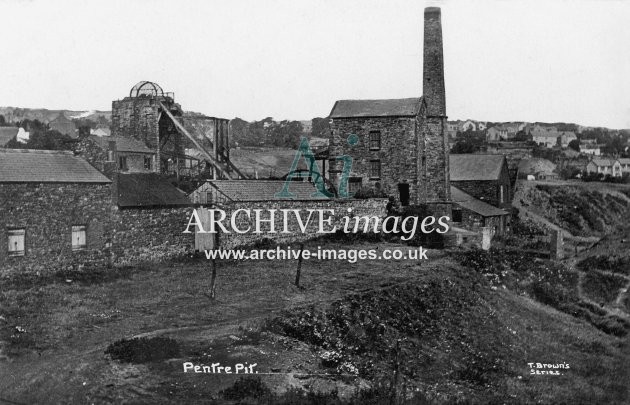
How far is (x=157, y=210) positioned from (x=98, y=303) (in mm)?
→ 8027

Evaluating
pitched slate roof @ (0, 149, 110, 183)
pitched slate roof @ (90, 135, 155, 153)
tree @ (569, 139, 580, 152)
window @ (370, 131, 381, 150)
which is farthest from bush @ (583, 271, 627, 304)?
tree @ (569, 139, 580, 152)

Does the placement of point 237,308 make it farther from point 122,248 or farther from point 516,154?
point 516,154

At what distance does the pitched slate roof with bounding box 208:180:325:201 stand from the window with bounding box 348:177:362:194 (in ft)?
9.29

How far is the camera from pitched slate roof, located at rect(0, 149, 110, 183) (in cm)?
1991

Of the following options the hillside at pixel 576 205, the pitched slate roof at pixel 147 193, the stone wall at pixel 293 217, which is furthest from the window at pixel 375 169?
the hillside at pixel 576 205

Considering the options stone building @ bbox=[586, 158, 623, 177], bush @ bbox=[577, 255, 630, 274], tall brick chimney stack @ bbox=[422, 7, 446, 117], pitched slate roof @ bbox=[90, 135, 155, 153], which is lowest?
bush @ bbox=[577, 255, 630, 274]

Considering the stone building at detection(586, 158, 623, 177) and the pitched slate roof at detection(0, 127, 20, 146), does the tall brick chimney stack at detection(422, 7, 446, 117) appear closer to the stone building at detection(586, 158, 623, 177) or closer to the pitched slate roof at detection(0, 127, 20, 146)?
the pitched slate roof at detection(0, 127, 20, 146)

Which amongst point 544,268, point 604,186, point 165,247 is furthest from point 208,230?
point 604,186

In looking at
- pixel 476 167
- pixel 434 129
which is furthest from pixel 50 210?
pixel 476 167

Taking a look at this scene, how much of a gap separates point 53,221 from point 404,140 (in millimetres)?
18195

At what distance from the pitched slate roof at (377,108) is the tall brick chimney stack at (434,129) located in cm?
157

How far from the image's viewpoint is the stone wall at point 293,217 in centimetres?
2659

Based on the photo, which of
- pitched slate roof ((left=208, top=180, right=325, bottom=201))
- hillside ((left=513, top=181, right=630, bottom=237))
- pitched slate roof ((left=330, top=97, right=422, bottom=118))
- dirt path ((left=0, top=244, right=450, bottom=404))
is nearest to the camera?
dirt path ((left=0, top=244, right=450, bottom=404))

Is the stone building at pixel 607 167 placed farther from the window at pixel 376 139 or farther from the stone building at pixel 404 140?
the window at pixel 376 139
